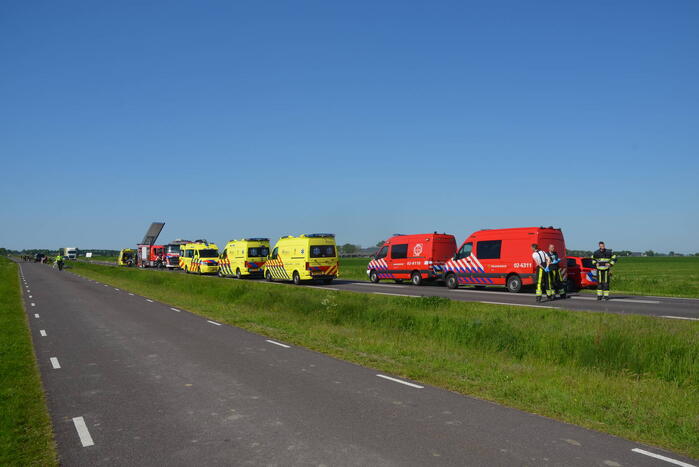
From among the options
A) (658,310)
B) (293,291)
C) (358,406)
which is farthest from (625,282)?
(358,406)

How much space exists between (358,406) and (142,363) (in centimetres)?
473

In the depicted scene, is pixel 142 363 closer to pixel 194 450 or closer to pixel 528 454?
pixel 194 450

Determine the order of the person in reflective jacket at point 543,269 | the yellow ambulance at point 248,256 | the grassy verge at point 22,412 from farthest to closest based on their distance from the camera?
the yellow ambulance at point 248,256 < the person in reflective jacket at point 543,269 < the grassy verge at point 22,412

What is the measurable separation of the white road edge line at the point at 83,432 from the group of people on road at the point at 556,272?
1585 centimetres

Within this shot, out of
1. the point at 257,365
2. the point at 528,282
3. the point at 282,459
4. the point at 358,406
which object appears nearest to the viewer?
the point at 282,459

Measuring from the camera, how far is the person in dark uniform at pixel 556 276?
64.2 feet

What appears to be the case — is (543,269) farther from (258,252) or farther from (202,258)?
(202,258)

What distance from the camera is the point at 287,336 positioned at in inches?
491

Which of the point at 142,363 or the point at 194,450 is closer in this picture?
the point at 194,450

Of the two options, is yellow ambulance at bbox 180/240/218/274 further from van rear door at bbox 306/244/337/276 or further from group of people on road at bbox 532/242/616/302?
group of people on road at bbox 532/242/616/302

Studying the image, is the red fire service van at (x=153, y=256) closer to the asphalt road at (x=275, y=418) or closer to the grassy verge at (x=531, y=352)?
the grassy verge at (x=531, y=352)

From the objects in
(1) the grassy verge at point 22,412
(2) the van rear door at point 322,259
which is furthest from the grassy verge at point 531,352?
(2) the van rear door at point 322,259

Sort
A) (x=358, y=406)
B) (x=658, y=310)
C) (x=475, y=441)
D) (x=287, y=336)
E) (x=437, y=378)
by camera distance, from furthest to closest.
→ (x=658, y=310), (x=287, y=336), (x=437, y=378), (x=358, y=406), (x=475, y=441)

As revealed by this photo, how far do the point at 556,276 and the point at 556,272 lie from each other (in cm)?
21
